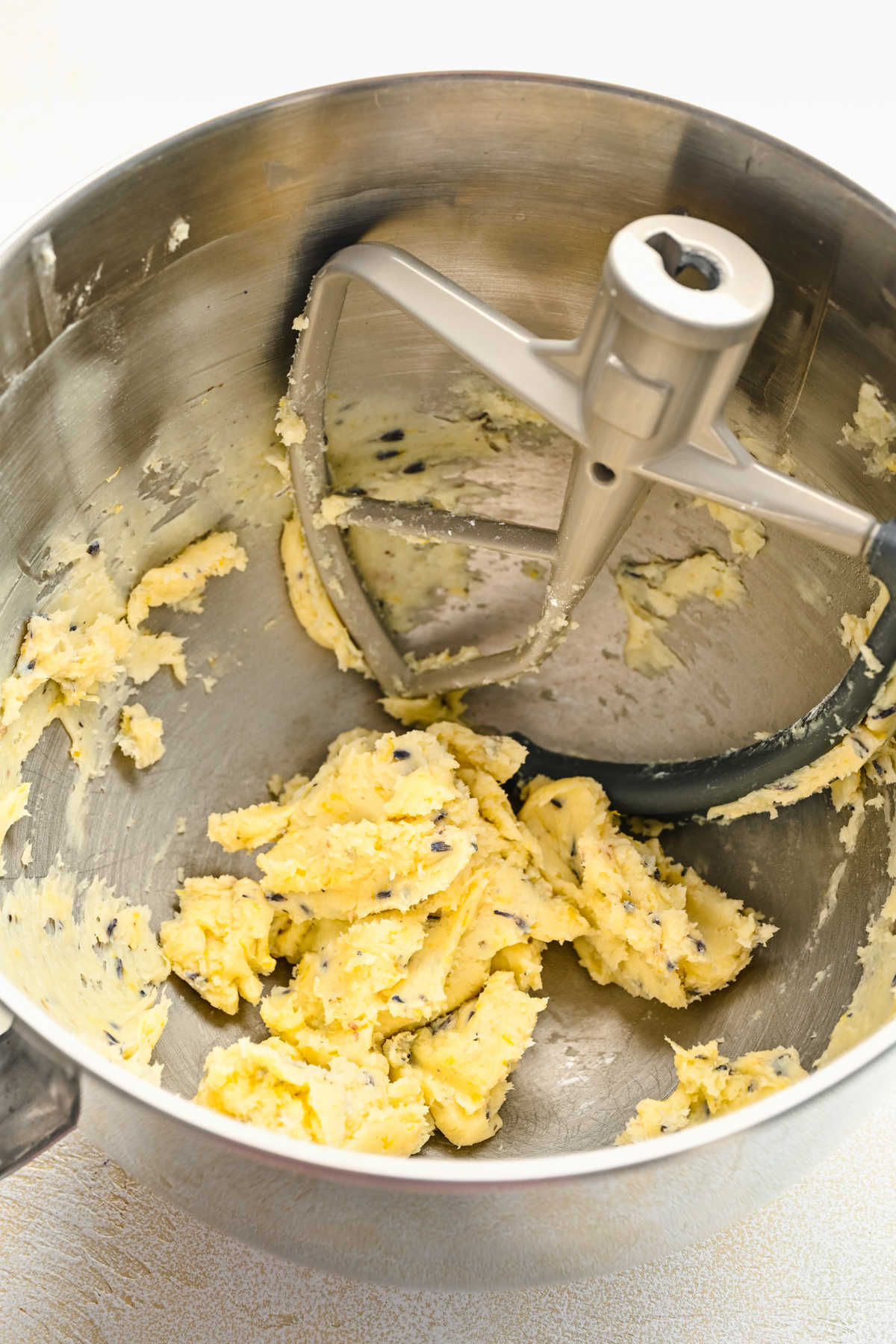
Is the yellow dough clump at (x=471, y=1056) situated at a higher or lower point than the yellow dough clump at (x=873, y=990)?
lower

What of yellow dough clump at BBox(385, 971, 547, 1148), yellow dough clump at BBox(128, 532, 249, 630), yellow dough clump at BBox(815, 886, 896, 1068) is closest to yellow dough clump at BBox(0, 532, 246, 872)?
yellow dough clump at BBox(128, 532, 249, 630)

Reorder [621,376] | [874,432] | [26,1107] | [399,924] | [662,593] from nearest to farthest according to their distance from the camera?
[26,1107], [621,376], [874,432], [399,924], [662,593]

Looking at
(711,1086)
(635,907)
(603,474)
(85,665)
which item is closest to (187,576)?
(85,665)

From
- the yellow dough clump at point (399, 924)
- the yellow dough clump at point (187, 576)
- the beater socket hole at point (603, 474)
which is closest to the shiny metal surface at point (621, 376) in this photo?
the beater socket hole at point (603, 474)

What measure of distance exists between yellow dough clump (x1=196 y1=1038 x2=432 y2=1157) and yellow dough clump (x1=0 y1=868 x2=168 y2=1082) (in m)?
0.06

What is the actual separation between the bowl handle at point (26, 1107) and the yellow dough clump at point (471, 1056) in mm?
412

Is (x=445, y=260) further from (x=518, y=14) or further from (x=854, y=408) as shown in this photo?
(x=518, y=14)

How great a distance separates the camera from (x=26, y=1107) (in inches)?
23.5

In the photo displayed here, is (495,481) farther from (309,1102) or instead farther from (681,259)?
(309,1102)

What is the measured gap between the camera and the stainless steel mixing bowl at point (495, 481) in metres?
0.61

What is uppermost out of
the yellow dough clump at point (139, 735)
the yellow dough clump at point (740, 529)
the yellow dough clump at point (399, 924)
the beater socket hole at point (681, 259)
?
the beater socket hole at point (681, 259)

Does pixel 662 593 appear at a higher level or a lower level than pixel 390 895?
higher

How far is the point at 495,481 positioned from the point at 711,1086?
60 cm

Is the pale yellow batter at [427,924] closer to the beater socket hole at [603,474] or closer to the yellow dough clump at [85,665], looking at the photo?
the yellow dough clump at [85,665]
